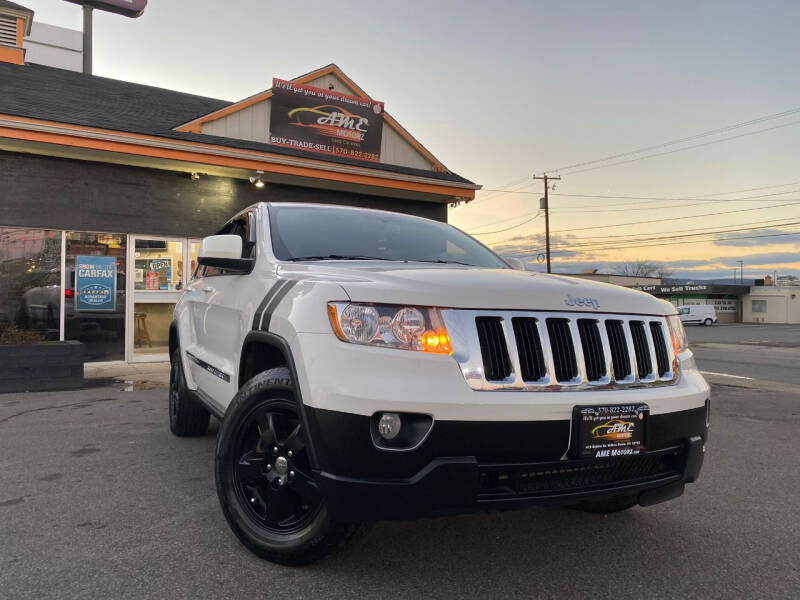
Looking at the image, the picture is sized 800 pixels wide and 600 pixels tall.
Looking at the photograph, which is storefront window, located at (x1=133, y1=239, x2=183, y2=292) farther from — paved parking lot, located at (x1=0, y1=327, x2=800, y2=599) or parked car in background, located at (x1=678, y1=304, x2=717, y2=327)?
parked car in background, located at (x1=678, y1=304, x2=717, y2=327)

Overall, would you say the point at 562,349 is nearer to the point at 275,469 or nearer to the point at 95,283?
the point at 275,469

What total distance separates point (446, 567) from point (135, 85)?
1411 cm

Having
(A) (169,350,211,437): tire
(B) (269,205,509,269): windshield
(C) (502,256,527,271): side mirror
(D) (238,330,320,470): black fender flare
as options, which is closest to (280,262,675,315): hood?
(D) (238,330,320,470): black fender flare

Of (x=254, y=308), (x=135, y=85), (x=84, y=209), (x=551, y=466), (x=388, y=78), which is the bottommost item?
(x=551, y=466)

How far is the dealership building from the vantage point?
937cm

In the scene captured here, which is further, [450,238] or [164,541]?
[450,238]

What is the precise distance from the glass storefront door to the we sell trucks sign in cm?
305

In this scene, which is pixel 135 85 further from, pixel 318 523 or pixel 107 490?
pixel 318 523

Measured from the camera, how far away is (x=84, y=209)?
388 inches

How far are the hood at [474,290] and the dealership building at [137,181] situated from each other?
314 inches

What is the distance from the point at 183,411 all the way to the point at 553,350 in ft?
11.4

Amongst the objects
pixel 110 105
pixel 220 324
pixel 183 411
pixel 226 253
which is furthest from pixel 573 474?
pixel 110 105

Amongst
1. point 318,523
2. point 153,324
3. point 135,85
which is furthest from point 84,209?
point 318,523

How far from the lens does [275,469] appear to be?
8.22 feet
